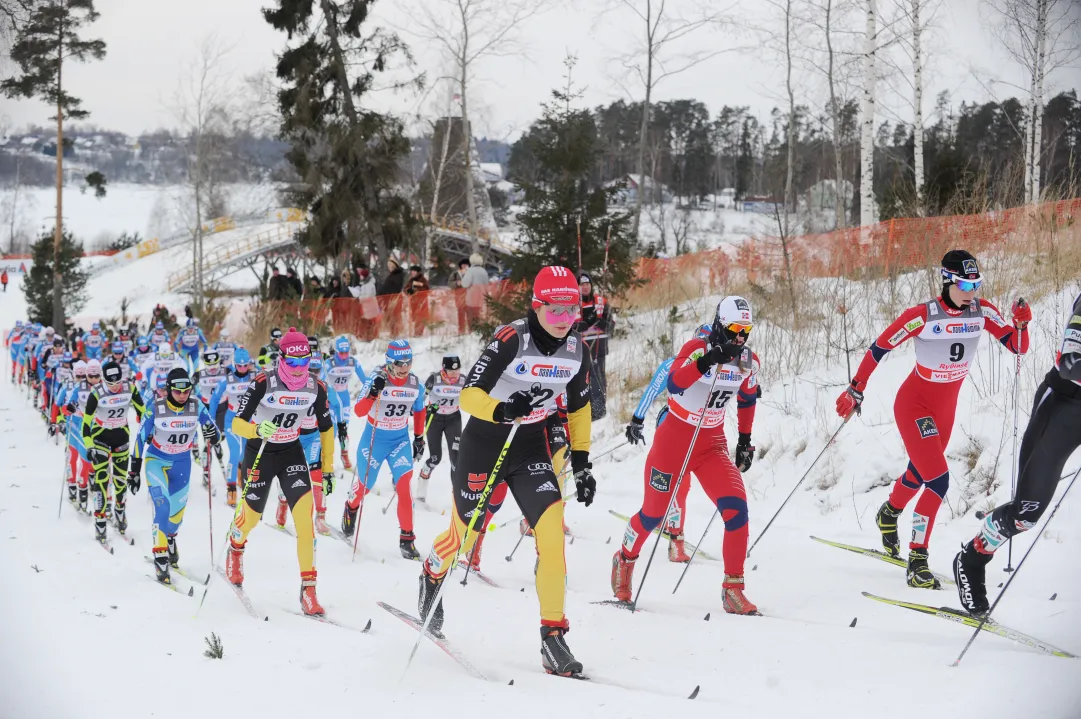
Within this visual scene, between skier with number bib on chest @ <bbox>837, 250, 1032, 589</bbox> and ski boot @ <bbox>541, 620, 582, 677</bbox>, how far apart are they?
9.12 feet

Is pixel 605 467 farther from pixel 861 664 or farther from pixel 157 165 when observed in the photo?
pixel 157 165

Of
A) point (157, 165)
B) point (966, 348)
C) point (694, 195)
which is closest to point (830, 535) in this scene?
point (966, 348)

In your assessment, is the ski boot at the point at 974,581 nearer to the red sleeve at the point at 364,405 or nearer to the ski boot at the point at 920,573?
the ski boot at the point at 920,573

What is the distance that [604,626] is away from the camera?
5.55 m

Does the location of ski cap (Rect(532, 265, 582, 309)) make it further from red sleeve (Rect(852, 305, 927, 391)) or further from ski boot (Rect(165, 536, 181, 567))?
ski boot (Rect(165, 536, 181, 567))

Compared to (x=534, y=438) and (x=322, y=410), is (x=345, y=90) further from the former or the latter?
(x=534, y=438)

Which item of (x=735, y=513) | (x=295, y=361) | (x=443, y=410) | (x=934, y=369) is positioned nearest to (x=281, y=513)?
(x=443, y=410)

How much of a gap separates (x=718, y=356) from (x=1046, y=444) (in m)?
1.84

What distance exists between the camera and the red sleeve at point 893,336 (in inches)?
237

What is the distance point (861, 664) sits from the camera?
450 centimetres

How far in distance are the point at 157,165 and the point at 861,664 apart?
33.5 m

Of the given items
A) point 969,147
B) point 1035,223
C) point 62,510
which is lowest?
point 62,510

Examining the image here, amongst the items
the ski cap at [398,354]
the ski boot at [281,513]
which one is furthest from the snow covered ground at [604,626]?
the ski cap at [398,354]

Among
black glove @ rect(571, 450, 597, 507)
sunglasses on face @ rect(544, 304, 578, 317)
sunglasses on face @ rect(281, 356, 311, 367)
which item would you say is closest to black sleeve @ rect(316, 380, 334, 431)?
sunglasses on face @ rect(281, 356, 311, 367)
